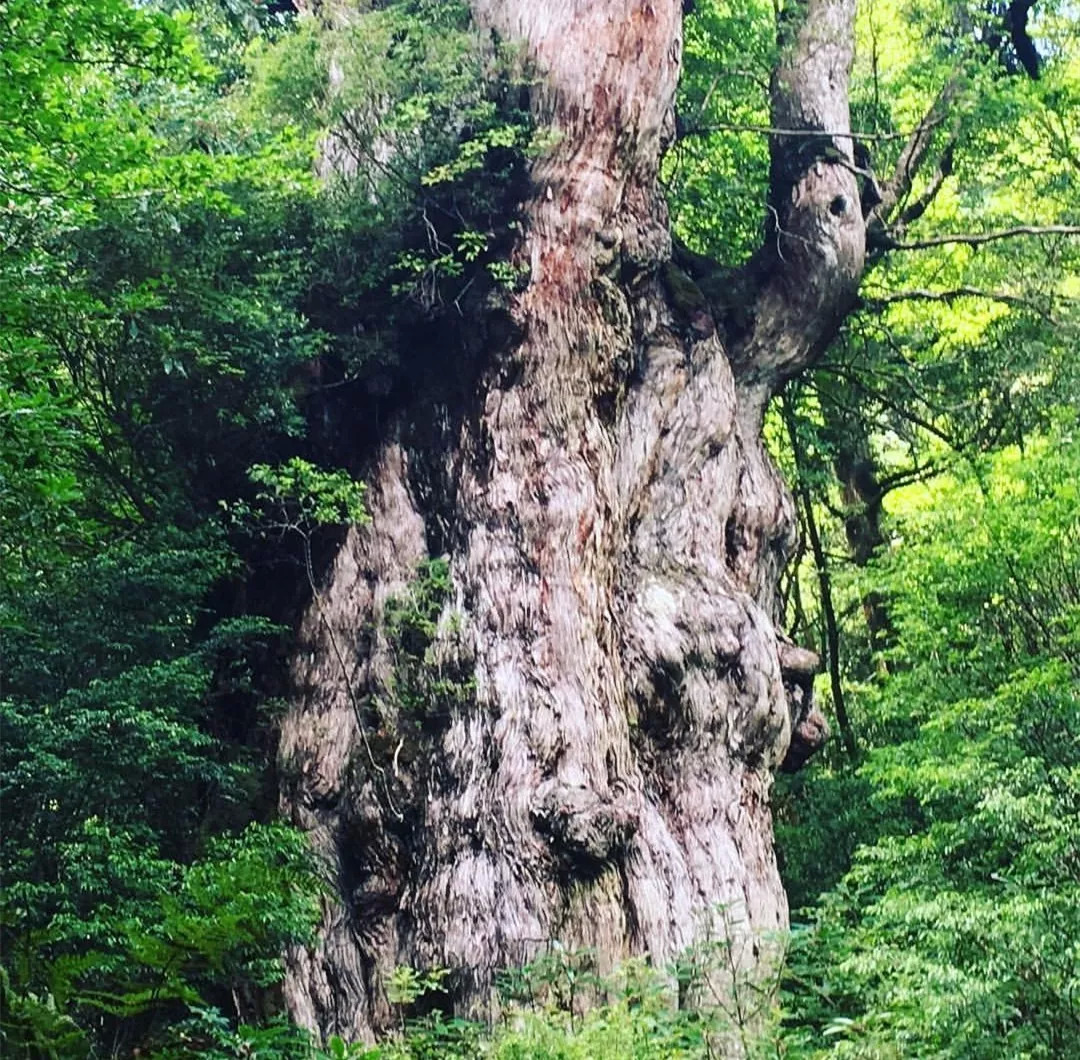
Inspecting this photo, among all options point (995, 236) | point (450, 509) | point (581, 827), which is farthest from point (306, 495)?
point (995, 236)

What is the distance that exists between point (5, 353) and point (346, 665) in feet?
10.6

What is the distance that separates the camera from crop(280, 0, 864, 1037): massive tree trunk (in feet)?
24.5

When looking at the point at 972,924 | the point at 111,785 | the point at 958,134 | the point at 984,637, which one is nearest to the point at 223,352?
the point at 111,785

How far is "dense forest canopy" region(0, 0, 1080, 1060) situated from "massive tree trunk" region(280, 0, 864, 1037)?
5 cm

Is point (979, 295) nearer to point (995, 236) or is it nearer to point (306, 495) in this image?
point (995, 236)

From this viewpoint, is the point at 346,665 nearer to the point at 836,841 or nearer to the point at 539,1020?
the point at 539,1020

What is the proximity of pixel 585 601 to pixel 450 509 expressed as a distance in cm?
142

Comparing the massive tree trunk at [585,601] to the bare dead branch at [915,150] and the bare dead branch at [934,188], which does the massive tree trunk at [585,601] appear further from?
the bare dead branch at [934,188]

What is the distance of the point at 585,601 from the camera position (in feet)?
27.6

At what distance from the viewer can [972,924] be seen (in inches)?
218

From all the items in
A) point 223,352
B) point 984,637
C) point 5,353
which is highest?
point 223,352

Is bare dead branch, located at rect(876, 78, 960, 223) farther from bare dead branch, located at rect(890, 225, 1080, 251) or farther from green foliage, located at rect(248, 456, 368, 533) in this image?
green foliage, located at rect(248, 456, 368, 533)

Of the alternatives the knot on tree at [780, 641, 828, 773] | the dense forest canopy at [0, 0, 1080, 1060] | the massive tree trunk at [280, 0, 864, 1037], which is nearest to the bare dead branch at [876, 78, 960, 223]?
the dense forest canopy at [0, 0, 1080, 1060]

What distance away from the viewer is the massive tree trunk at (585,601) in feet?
24.5
